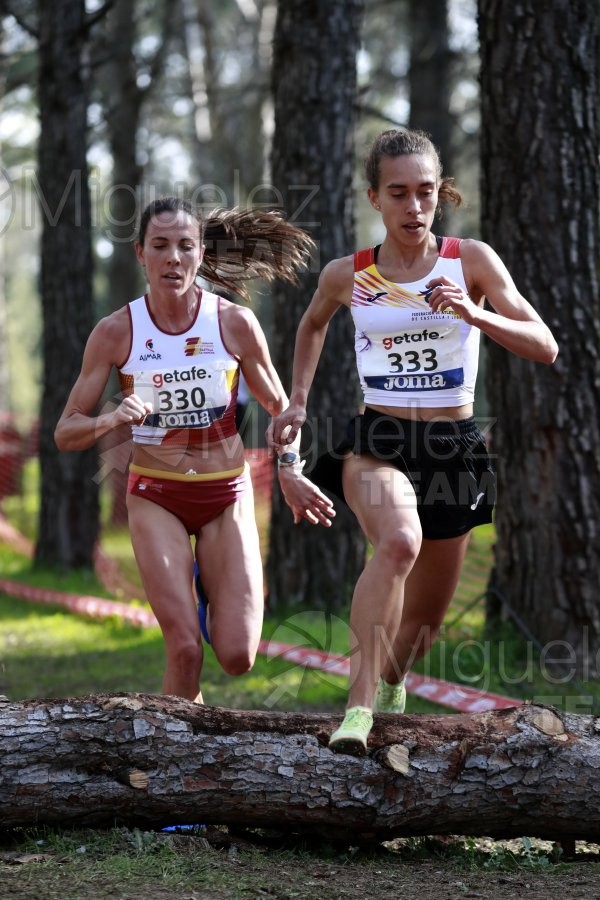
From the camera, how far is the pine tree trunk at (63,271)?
11.9 m

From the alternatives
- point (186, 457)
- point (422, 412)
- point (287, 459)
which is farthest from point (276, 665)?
point (422, 412)

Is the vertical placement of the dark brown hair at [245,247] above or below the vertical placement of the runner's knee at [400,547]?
above

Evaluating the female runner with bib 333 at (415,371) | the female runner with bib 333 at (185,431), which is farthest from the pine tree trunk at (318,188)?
the female runner with bib 333 at (415,371)

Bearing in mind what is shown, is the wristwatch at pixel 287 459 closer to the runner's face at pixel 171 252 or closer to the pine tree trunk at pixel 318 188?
the runner's face at pixel 171 252

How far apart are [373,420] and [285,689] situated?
315 cm

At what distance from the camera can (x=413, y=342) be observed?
174 inches

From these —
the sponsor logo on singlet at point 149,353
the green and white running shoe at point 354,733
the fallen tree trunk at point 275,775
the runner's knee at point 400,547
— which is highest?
the sponsor logo on singlet at point 149,353

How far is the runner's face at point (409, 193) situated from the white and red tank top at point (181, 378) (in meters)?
0.90

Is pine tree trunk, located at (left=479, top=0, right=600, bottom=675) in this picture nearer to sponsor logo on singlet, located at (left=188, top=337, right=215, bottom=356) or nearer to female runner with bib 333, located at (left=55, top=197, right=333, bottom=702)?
female runner with bib 333, located at (left=55, top=197, right=333, bottom=702)

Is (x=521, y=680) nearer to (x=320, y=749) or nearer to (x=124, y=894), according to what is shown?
(x=320, y=749)

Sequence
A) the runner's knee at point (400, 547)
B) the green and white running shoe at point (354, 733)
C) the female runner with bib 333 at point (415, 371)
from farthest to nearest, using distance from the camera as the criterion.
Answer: the female runner with bib 333 at point (415, 371), the runner's knee at point (400, 547), the green and white running shoe at point (354, 733)

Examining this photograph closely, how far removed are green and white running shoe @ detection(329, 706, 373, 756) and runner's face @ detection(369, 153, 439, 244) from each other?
5.70ft

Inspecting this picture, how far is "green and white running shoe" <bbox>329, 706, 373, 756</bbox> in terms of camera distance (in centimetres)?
397

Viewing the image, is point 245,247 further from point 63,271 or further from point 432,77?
point 432,77
